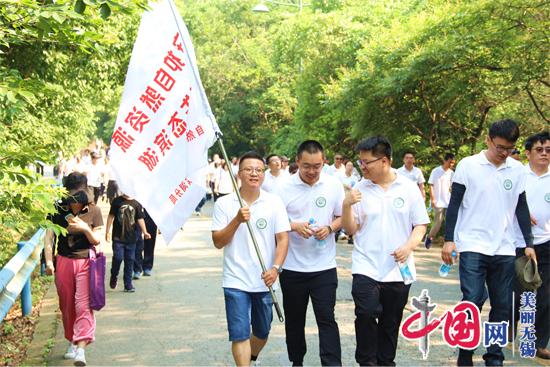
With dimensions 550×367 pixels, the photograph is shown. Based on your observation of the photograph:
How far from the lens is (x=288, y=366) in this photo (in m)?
7.20

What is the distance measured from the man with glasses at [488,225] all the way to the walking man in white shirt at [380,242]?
60 centimetres

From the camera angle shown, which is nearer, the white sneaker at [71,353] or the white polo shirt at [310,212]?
the white polo shirt at [310,212]

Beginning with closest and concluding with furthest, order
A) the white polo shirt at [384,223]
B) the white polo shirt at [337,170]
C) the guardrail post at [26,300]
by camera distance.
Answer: the white polo shirt at [384,223], the guardrail post at [26,300], the white polo shirt at [337,170]

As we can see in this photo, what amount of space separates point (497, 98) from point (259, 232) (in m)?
11.4

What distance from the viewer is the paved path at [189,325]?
761cm

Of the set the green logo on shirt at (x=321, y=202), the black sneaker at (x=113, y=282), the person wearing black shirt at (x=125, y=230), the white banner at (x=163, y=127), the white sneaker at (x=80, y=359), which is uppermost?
the white banner at (x=163, y=127)

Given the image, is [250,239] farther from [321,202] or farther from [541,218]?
[541,218]

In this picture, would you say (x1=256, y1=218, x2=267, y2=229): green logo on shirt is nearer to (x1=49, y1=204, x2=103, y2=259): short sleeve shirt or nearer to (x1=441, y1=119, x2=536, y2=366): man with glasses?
(x1=441, y1=119, x2=536, y2=366): man with glasses

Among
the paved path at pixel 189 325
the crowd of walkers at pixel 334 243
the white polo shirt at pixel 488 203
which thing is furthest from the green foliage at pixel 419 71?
the crowd of walkers at pixel 334 243

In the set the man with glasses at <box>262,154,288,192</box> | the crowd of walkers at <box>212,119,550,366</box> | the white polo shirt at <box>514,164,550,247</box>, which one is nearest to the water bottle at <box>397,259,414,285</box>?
the crowd of walkers at <box>212,119,550,366</box>

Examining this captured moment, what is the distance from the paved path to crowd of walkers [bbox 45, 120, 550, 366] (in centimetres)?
55

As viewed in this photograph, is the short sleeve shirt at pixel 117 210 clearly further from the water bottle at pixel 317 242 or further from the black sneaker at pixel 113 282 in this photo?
the water bottle at pixel 317 242

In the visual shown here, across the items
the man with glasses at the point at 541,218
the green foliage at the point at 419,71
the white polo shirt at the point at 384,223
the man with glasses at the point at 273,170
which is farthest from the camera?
the green foliage at the point at 419,71

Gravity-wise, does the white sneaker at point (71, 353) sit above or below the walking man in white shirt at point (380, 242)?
below
